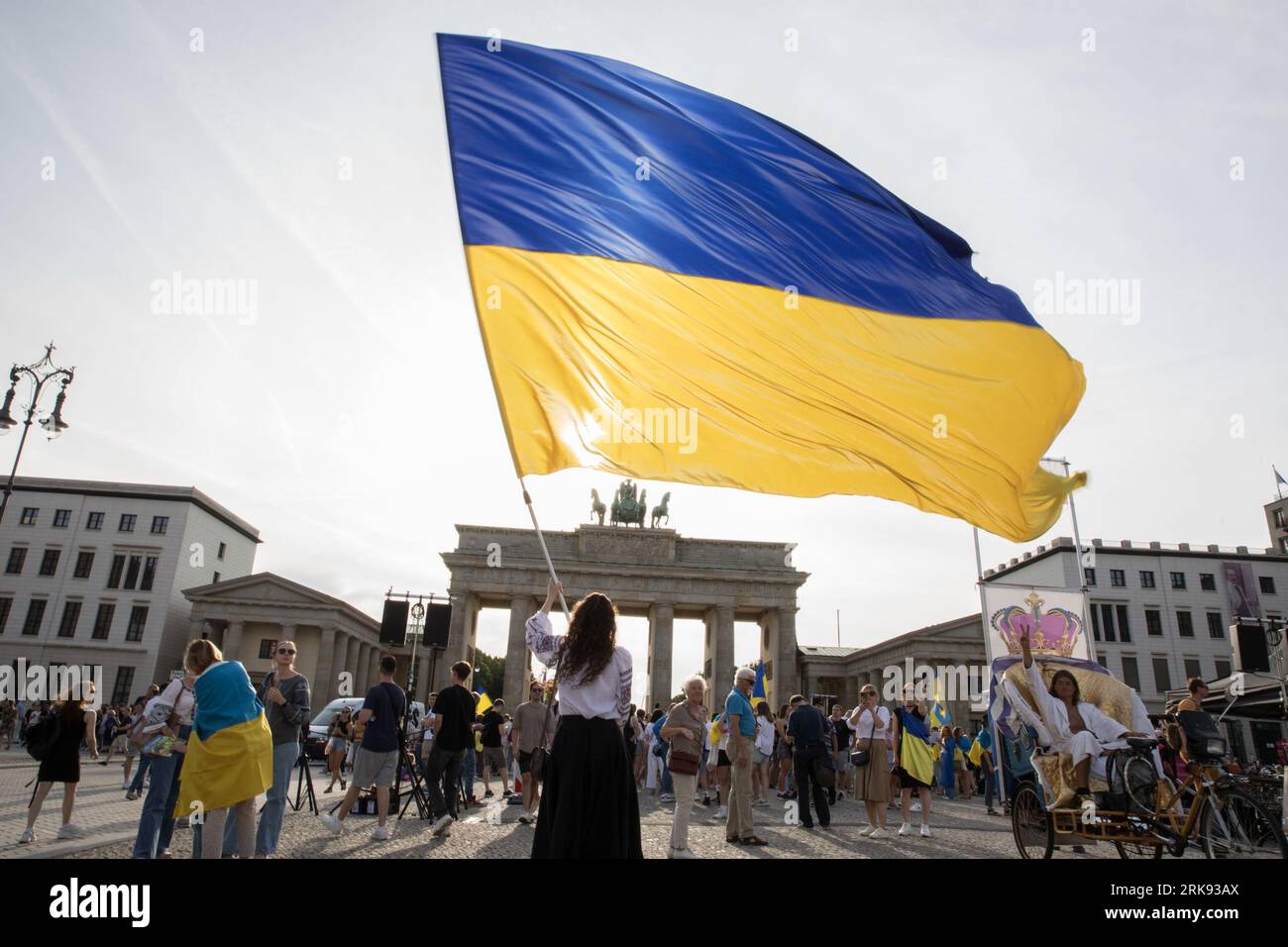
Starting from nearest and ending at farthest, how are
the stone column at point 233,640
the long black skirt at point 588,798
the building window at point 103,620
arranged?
the long black skirt at point 588,798
the stone column at point 233,640
the building window at point 103,620

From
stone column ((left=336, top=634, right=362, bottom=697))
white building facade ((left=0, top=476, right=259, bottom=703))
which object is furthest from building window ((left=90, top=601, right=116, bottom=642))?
stone column ((left=336, top=634, right=362, bottom=697))

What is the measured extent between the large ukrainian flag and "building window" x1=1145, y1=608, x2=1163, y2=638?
226ft

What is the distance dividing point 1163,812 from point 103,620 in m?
71.1

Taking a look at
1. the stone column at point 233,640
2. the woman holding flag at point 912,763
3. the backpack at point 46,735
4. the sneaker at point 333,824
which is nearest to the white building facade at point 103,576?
the stone column at point 233,640

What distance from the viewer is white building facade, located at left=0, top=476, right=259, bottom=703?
59.9 m

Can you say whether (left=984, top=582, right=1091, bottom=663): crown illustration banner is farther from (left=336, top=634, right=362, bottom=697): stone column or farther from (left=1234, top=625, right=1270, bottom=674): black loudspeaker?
(left=336, top=634, right=362, bottom=697): stone column

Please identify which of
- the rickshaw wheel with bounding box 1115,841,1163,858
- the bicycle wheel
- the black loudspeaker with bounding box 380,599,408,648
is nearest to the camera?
the bicycle wheel

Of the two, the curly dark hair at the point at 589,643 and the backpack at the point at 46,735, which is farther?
the backpack at the point at 46,735

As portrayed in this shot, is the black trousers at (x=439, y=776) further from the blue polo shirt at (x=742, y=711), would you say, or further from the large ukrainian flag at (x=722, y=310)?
the large ukrainian flag at (x=722, y=310)

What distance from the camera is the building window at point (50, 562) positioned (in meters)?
61.7

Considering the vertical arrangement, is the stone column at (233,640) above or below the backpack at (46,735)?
above

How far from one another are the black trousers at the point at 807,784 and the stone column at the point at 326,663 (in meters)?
50.3
